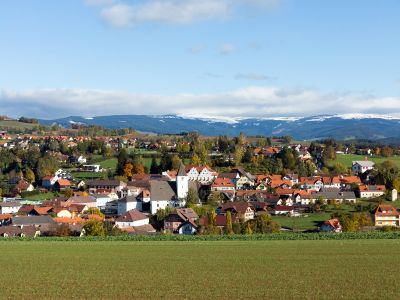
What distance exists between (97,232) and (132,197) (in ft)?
99.3

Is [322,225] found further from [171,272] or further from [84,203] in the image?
[171,272]

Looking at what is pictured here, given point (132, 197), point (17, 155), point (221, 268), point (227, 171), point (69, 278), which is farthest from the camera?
point (17, 155)

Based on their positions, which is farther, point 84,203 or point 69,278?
point 84,203

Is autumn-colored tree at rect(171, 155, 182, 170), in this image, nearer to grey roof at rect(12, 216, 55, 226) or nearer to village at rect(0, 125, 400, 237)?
village at rect(0, 125, 400, 237)

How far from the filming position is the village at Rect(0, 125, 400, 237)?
58312mm

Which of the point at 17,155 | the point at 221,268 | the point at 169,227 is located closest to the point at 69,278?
the point at 221,268

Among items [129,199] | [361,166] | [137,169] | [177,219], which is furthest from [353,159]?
[177,219]

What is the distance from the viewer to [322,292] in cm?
1761

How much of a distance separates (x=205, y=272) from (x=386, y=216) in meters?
45.4

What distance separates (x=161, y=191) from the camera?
80938 millimetres

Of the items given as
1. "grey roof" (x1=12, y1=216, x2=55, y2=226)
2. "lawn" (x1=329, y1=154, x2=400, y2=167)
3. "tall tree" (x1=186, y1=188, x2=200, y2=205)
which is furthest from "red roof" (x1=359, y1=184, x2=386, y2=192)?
"grey roof" (x1=12, y1=216, x2=55, y2=226)

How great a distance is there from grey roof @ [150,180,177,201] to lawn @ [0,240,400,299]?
47.1 metres

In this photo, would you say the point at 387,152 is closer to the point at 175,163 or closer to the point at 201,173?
the point at 175,163

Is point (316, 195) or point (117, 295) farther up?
point (117, 295)
